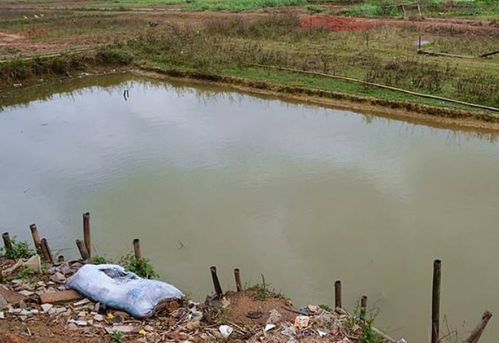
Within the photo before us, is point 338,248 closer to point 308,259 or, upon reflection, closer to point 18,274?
point 308,259

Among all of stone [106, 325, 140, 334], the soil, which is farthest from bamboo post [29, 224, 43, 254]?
the soil

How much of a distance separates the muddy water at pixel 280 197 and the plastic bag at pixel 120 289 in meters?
0.90

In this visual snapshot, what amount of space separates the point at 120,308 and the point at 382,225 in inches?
147

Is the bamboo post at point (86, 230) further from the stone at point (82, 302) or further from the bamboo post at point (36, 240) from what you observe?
the stone at point (82, 302)

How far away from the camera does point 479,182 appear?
27.0 feet

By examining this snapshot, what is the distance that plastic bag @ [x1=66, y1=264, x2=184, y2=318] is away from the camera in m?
4.80

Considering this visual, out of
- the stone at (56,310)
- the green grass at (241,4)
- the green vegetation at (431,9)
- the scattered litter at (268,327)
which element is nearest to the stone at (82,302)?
the stone at (56,310)

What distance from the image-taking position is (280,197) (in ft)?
25.9

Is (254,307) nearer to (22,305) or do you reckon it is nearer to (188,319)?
(188,319)

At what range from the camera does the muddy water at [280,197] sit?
597cm

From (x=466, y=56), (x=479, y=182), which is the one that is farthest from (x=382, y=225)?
(x=466, y=56)

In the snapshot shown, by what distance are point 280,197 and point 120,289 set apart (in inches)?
138

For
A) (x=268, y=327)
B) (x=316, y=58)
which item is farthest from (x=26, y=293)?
(x=316, y=58)

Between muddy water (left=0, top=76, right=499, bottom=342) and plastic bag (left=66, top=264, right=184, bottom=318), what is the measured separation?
902 millimetres
